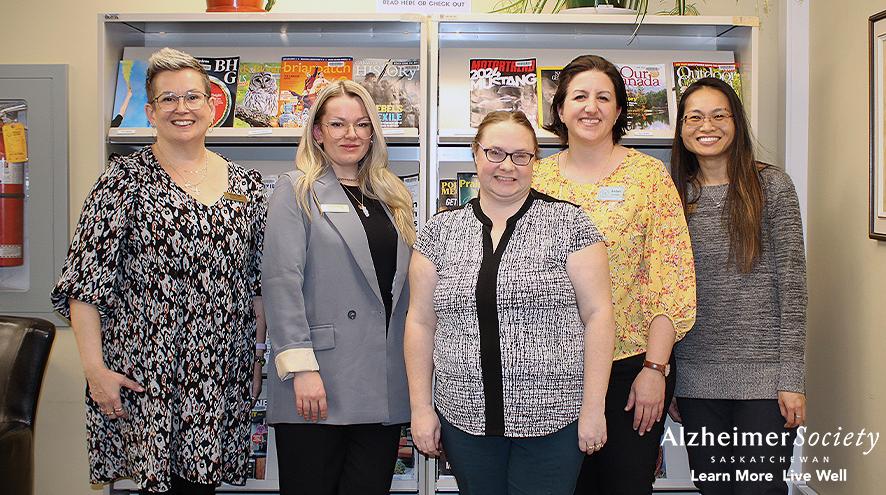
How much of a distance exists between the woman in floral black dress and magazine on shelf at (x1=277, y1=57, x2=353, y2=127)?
2.46ft

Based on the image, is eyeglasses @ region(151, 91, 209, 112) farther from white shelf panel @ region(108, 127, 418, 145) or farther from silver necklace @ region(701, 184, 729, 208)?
silver necklace @ region(701, 184, 729, 208)

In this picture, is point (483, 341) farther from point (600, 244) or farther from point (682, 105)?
point (682, 105)

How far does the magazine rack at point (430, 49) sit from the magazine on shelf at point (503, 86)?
68 millimetres

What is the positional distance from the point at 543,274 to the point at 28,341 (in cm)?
174

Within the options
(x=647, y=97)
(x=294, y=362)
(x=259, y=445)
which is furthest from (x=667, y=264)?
(x=259, y=445)

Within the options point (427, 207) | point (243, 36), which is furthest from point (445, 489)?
point (243, 36)

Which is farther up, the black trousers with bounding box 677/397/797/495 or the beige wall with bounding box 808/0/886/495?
the beige wall with bounding box 808/0/886/495

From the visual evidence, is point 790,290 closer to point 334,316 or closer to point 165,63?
point 334,316

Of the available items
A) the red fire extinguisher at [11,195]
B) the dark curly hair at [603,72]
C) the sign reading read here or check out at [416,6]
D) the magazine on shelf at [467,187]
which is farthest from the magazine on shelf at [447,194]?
the red fire extinguisher at [11,195]

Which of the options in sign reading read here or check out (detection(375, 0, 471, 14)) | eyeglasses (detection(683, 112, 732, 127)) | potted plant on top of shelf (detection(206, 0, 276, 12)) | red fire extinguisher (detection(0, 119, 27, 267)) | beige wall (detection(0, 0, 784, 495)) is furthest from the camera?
beige wall (detection(0, 0, 784, 495))

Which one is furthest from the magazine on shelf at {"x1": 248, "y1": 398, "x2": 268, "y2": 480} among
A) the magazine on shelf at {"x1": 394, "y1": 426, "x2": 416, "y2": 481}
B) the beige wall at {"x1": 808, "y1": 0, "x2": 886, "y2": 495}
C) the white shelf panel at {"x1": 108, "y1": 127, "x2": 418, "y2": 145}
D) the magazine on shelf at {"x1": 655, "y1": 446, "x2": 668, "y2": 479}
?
the beige wall at {"x1": 808, "y1": 0, "x2": 886, "y2": 495}

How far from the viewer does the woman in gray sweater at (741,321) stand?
217 cm

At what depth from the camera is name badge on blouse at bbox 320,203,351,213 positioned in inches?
82.4

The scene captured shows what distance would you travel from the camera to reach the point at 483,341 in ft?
5.72
